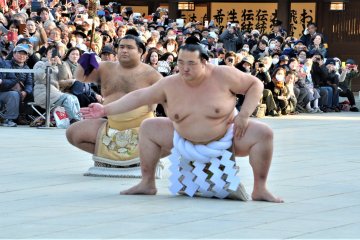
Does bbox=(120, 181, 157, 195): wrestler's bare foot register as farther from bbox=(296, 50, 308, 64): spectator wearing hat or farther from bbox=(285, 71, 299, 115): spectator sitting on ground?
bbox=(296, 50, 308, 64): spectator wearing hat

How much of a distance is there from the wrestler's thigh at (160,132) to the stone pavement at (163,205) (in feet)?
1.26

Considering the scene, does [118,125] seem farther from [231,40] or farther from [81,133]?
[231,40]

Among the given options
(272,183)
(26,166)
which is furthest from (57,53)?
(272,183)

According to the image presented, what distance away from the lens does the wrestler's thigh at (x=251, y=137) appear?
7.81 meters

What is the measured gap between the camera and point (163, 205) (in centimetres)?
756

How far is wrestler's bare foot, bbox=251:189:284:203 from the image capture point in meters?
7.78

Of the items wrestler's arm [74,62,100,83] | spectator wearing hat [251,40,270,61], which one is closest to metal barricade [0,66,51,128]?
wrestler's arm [74,62,100,83]

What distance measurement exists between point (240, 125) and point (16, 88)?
25.0 ft

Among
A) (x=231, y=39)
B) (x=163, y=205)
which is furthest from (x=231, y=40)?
(x=163, y=205)

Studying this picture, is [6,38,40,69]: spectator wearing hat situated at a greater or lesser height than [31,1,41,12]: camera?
lesser

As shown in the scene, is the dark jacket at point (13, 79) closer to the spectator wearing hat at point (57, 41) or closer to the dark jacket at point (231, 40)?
the spectator wearing hat at point (57, 41)

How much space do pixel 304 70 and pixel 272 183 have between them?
11.9m

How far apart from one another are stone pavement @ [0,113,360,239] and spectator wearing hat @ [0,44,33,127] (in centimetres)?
322

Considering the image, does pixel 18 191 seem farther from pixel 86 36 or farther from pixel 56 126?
pixel 86 36
